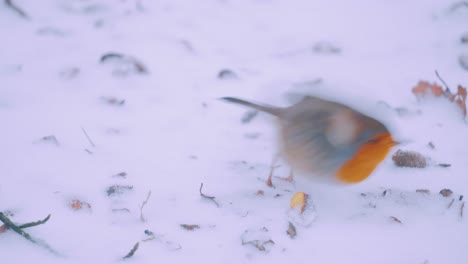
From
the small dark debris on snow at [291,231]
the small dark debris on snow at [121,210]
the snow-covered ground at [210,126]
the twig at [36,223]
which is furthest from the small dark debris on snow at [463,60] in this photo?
the twig at [36,223]

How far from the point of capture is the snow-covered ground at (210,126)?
1524 millimetres

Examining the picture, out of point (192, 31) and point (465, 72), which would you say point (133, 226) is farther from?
point (465, 72)

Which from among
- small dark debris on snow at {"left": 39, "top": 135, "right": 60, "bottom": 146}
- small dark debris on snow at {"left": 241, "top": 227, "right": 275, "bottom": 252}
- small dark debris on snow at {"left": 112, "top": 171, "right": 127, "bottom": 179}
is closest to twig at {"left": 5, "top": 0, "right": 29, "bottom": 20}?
small dark debris on snow at {"left": 39, "top": 135, "right": 60, "bottom": 146}

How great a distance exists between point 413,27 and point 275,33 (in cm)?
81

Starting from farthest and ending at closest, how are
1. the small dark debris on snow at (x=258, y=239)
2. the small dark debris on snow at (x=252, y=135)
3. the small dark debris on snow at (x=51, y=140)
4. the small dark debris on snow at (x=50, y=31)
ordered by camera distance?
the small dark debris on snow at (x=50, y=31), the small dark debris on snow at (x=252, y=135), the small dark debris on snow at (x=51, y=140), the small dark debris on snow at (x=258, y=239)

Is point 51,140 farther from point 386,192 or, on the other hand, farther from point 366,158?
point 386,192

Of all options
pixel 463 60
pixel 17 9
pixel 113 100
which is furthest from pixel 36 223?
pixel 463 60

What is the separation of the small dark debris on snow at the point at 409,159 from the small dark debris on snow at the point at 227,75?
2.93ft

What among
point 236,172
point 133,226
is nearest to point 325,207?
point 236,172

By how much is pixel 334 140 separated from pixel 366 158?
120mm

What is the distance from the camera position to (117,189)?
1.69 meters

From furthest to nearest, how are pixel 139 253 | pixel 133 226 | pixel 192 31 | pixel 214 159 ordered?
pixel 192 31, pixel 214 159, pixel 133 226, pixel 139 253

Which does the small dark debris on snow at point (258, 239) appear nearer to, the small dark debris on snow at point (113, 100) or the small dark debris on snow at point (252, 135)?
the small dark debris on snow at point (252, 135)

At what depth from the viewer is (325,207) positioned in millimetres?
1717
